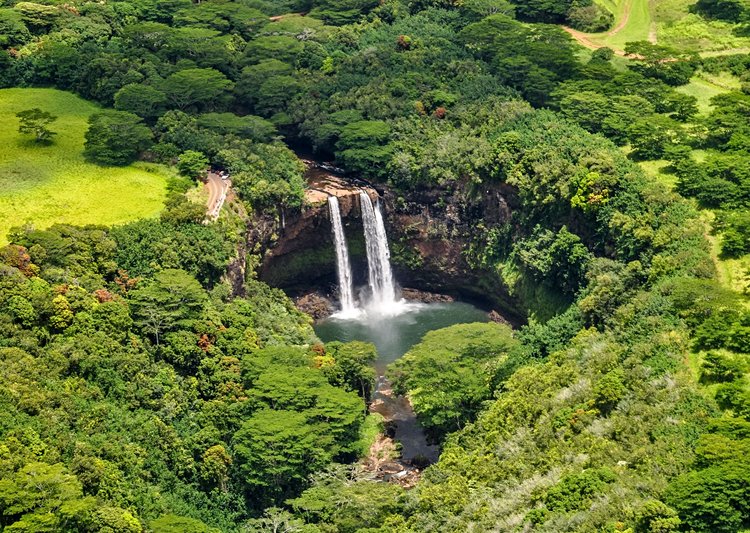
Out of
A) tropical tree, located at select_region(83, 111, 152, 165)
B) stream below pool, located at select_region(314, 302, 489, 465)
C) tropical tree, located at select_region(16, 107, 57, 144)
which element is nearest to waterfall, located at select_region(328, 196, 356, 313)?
stream below pool, located at select_region(314, 302, 489, 465)

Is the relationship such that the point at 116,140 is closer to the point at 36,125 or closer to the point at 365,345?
the point at 36,125

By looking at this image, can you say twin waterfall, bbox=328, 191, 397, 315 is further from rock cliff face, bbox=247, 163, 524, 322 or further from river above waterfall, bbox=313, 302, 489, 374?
river above waterfall, bbox=313, 302, 489, 374

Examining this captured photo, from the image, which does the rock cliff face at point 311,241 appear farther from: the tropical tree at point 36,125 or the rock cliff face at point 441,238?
the tropical tree at point 36,125

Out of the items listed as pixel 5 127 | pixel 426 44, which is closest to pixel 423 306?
pixel 426 44

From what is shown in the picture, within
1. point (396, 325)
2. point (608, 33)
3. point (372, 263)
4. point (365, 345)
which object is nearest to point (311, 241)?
point (372, 263)

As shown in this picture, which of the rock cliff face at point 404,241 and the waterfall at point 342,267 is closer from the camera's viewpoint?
the rock cliff face at point 404,241

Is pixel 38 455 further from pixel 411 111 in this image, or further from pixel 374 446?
pixel 411 111

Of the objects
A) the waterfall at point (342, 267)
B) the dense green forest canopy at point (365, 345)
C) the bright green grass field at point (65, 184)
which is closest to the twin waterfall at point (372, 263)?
the waterfall at point (342, 267)
